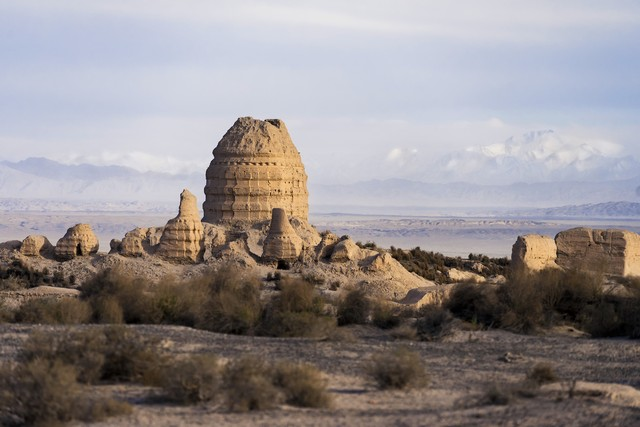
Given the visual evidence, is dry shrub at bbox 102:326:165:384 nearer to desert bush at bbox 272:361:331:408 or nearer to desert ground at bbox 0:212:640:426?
desert ground at bbox 0:212:640:426

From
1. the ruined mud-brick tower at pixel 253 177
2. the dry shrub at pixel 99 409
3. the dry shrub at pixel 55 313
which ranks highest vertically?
the ruined mud-brick tower at pixel 253 177

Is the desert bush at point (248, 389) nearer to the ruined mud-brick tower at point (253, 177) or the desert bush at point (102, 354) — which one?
the desert bush at point (102, 354)

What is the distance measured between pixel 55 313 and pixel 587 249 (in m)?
22.2

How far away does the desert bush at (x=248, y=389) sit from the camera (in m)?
13.2

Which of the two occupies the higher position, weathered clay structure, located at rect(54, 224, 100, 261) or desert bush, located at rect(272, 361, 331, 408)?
weathered clay structure, located at rect(54, 224, 100, 261)

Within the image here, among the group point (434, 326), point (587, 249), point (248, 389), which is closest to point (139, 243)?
point (587, 249)

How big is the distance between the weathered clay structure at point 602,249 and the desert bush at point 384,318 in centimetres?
1583

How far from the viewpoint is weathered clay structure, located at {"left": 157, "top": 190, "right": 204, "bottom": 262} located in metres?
39.1

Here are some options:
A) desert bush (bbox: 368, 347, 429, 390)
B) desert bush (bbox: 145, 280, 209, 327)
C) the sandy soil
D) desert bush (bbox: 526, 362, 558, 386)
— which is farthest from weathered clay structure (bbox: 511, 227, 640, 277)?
desert bush (bbox: 368, 347, 429, 390)

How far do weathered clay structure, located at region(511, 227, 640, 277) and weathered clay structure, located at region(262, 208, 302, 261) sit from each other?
23.7 feet

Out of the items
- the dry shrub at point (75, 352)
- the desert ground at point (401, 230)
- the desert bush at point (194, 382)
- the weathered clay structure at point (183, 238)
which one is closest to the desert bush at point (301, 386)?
the desert bush at point (194, 382)

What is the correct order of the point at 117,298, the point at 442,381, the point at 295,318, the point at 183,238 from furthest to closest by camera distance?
the point at 183,238
the point at 117,298
the point at 295,318
the point at 442,381

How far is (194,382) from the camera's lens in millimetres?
13539

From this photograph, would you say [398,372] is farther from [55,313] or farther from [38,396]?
[55,313]
